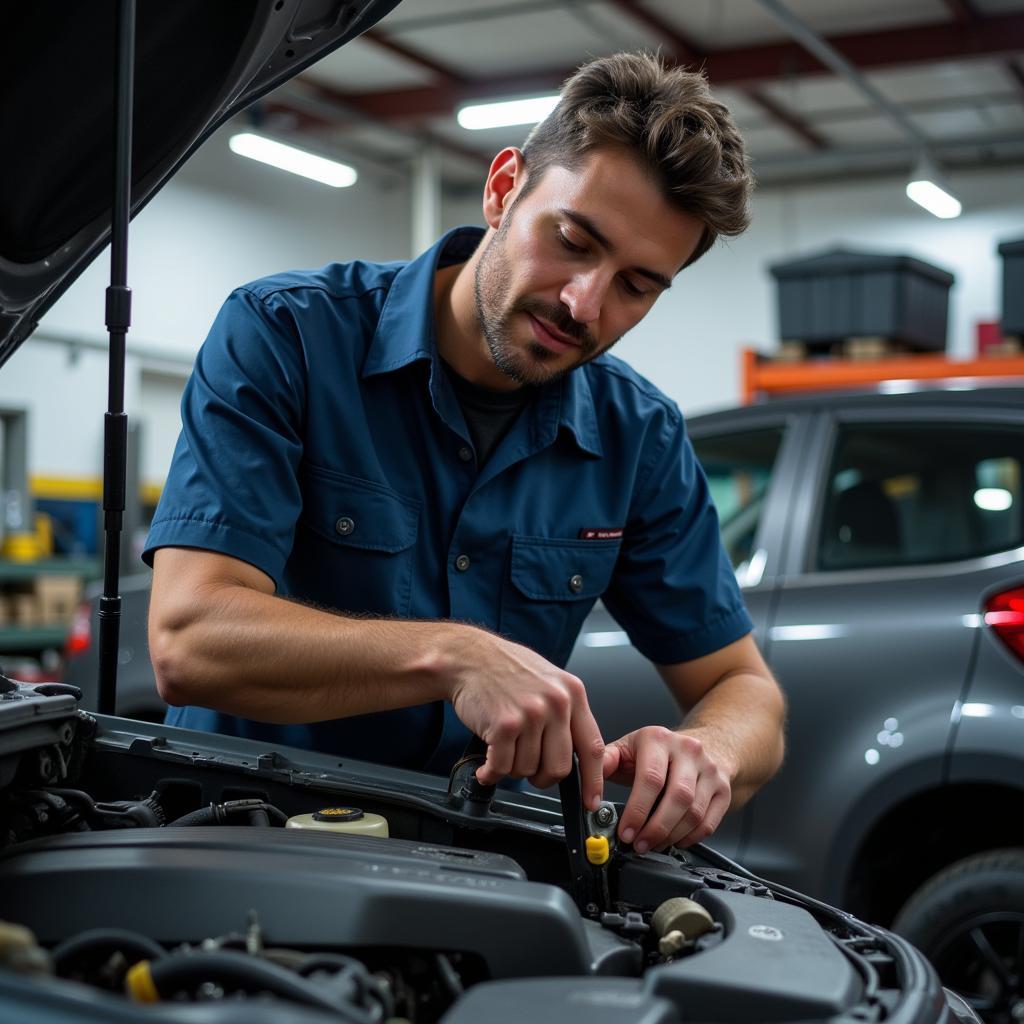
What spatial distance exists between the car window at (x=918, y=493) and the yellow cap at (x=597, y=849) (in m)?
1.74

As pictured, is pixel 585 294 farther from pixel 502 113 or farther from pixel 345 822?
pixel 502 113

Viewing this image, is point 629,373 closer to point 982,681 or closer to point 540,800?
point 540,800

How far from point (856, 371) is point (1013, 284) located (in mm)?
822

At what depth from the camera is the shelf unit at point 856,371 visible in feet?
20.5

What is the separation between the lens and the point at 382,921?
0.86m

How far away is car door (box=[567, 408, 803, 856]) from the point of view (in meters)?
2.67

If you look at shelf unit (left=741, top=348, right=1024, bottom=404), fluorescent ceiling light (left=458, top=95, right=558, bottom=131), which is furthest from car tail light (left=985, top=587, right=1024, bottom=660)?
fluorescent ceiling light (left=458, top=95, right=558, bottom=131)

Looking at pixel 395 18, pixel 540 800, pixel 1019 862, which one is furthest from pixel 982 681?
pixel 395 18

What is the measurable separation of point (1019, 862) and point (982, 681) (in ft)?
1.09

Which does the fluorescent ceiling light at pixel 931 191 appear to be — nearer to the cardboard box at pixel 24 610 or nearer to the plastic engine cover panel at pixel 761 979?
the cardboard box at pixel 24 610

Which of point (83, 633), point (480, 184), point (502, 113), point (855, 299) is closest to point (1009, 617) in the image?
point (83, 633)

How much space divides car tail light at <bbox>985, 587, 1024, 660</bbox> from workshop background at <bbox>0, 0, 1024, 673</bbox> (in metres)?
4.01

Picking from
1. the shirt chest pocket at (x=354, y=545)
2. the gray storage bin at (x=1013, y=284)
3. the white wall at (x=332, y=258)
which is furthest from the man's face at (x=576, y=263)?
the white wall at (x=332, y=258)

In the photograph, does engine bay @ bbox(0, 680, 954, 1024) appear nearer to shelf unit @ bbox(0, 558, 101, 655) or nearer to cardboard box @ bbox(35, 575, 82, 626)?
shelf unit @ bbox(0, 558, 101, 655)
